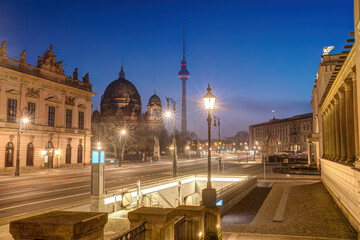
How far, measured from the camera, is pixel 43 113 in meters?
46.1

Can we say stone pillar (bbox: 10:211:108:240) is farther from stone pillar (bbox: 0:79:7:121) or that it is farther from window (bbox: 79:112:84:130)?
window (bbox: 79:112:84:130)

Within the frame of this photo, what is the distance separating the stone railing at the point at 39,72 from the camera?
40.4 metres

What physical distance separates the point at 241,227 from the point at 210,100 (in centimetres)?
535

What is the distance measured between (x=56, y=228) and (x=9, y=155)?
4123cm

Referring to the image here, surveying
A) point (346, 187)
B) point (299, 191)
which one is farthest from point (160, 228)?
point (299, 191)

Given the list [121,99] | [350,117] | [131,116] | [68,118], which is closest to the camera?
[350,117]

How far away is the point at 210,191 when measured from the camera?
10633 millimetres

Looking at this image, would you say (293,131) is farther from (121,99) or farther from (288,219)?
(288,219)

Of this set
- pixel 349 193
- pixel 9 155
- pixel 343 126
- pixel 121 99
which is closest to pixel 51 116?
pixel 9 155

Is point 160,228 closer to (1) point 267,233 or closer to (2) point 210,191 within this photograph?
(2) point 210,191

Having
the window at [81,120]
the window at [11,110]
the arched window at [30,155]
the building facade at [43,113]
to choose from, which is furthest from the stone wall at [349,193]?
the window at [81,120]

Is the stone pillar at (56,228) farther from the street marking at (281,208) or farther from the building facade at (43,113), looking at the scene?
the building facade at (43,113)

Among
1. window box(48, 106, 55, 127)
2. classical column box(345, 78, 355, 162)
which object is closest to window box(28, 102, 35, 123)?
window box(48, 106, 55, 127)

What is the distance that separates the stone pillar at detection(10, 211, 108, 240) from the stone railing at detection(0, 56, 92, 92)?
41165 millimetres
